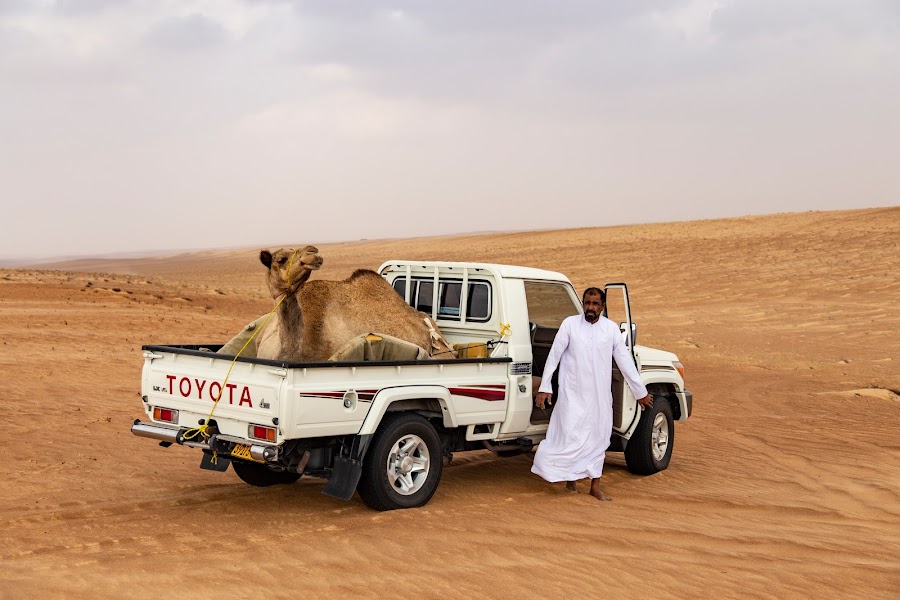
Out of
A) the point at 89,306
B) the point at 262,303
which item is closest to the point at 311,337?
the point at 89,306

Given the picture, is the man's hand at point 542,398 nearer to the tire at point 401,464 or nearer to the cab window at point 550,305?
the tire at point 401,464

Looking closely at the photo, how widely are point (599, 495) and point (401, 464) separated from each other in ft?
6.28

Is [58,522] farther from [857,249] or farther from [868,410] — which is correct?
[857,249]

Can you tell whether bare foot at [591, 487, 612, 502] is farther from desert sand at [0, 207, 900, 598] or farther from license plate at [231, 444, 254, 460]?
license plate at [231, 444, 254, 460]

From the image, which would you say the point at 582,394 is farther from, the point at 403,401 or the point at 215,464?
the point at 215,464

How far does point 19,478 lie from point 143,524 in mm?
Result: 2361

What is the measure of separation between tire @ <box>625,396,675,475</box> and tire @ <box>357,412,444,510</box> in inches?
99.4

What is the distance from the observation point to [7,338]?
19.5m

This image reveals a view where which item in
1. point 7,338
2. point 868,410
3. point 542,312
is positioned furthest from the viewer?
point 7,338

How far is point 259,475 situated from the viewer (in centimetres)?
888

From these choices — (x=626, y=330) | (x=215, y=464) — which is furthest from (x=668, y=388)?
(x=215, y=464)

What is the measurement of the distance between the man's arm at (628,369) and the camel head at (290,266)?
286 cm

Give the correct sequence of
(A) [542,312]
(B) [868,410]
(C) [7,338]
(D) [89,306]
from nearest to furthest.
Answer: (A) [542,312] → (B) [868,410] → (C) [7,338] → (D) [89,306]

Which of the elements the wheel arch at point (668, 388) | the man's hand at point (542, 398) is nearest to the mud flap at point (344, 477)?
the man's hand at point (542, 398)
